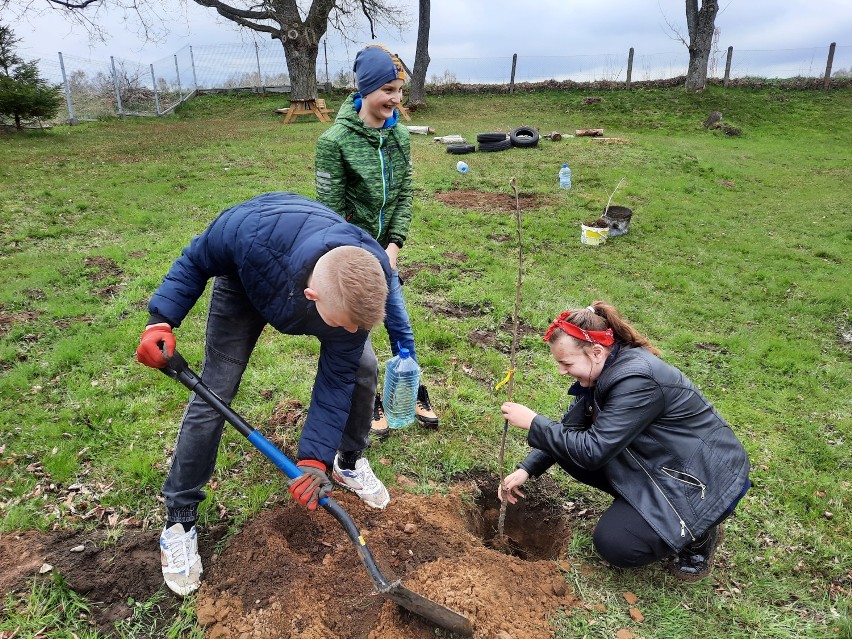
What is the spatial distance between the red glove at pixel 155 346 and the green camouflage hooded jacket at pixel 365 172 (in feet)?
4.34

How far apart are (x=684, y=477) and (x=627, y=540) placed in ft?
1.33

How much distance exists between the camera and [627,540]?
2682 millimetres

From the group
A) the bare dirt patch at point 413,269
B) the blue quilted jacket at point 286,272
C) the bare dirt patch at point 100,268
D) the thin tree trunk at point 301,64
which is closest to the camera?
the blue quilted jacket at point 286,272

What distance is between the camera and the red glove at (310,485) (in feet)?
7.57

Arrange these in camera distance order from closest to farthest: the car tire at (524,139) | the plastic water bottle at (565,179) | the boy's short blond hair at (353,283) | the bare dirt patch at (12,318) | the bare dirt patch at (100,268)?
the boy's short blond hair at (353,283), the bare dirt patch at (12,318), the bare dirt patch at (100,268), the plastic water bottle at (565,179), the car tire at (524,139)

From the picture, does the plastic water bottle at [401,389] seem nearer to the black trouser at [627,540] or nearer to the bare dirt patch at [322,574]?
the bare dirt patch at [322,574]

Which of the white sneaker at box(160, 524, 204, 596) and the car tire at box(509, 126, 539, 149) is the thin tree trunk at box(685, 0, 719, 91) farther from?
the white sneaker at box(160, 524, 204, 596)

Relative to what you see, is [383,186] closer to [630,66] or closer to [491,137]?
[491,137]

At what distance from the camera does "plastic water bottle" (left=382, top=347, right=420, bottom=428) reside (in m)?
3.69

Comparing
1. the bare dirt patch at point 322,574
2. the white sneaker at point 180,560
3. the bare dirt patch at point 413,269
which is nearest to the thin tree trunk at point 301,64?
the bare dirt patch at point 413,269

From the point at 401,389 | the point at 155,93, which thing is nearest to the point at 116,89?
the point at 155,93

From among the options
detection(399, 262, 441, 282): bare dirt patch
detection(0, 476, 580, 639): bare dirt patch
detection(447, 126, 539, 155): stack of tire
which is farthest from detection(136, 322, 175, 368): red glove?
detection(447, 126, 539, 155): stack of tire

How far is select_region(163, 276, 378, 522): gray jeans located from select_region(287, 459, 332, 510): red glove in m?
0.47

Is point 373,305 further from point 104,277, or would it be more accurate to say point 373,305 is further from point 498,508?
point 104,277
